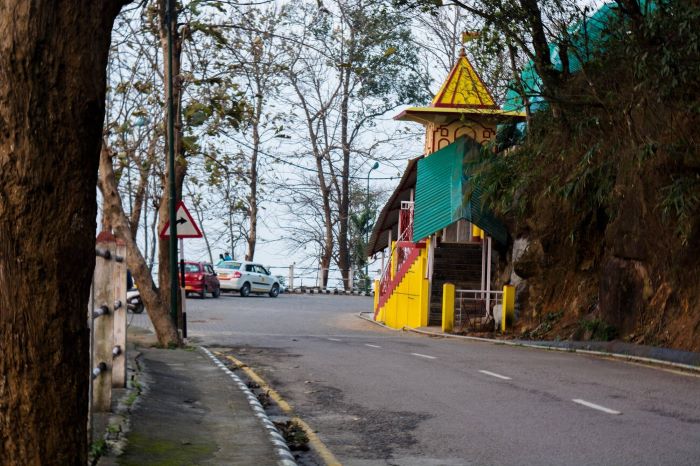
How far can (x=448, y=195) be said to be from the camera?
109ft

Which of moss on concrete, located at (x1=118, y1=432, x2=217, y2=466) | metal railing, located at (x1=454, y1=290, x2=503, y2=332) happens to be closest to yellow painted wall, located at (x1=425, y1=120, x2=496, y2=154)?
metal railing, located at (x1=454, y1=290, x2=503, y2=332)

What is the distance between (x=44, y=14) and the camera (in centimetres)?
477

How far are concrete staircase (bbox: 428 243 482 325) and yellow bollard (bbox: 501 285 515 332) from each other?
5.40 m

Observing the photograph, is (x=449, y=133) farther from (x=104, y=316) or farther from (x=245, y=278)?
(x=104, y=316)

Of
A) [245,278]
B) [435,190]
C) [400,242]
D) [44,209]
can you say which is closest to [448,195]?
[435,190]

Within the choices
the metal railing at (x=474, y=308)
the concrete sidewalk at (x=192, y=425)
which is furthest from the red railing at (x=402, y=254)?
the concrete sidewalk at (x=192, y=425)

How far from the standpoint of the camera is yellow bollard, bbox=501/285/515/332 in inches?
1137

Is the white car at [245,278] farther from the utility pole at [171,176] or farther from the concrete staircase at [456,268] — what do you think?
the utility pole at [171,176]

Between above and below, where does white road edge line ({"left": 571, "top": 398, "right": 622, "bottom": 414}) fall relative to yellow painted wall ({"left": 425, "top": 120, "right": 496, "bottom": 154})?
below

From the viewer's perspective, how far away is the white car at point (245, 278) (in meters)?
54.6

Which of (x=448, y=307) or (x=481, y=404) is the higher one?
(x=448, y=307)

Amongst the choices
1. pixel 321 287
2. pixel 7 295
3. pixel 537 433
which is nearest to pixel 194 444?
pixel 537 433

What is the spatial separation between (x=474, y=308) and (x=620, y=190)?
10.8 metres

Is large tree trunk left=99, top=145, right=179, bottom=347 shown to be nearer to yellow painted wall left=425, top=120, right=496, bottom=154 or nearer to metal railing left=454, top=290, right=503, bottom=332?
metal railing left=454, top=290, right=503, bottom=332
